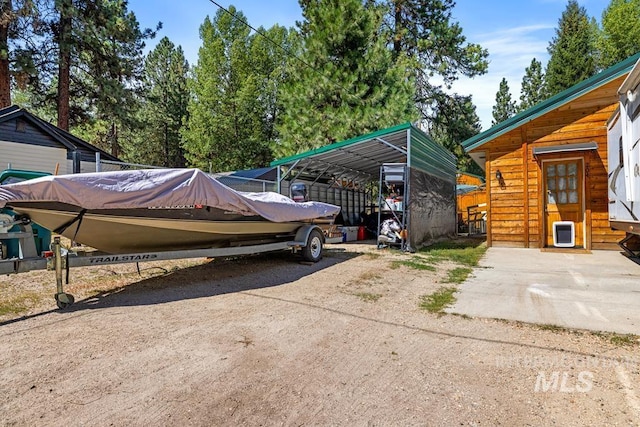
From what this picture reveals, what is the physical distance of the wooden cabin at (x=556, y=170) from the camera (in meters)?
9.79

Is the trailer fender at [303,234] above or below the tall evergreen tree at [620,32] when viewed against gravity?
below

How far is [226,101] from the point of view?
85.9ft

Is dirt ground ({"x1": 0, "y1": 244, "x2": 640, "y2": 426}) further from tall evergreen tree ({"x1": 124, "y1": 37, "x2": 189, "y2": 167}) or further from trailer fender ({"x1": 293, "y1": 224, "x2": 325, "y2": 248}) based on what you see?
tall evergreen tree ({"x1": 124, "y1": 37, "x2": 189, "y2": 167})

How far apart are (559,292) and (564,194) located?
6.12 meters

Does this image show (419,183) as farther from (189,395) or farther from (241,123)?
(241,123)

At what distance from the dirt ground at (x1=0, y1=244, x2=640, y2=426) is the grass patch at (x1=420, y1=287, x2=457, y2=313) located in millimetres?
174

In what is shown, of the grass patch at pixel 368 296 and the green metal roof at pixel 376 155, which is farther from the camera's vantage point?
the green metal roof at pixel 376 155

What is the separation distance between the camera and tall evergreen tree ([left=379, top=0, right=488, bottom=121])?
72.0ft

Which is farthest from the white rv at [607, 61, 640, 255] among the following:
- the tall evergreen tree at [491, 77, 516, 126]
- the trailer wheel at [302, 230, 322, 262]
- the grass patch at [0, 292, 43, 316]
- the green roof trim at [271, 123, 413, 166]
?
the tall evergreen tree at [491, 77, 516, 126]

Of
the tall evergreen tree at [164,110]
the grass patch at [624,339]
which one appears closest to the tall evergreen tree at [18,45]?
the tall evergreen tree at [164,110]

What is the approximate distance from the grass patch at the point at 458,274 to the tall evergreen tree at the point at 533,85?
3246cm

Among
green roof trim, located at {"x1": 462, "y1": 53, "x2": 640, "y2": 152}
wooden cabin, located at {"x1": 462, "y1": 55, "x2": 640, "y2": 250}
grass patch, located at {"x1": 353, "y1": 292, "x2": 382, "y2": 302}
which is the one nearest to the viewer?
grass patch, located at {"x1": 353, "y1": 292, "x2": 382, "y2": 302}

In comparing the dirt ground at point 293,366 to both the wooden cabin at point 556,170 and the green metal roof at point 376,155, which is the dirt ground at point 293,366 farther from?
the wooden cabin at point 556,170

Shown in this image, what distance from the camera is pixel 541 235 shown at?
1039 cm
